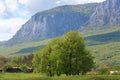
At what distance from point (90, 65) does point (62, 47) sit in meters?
10.8

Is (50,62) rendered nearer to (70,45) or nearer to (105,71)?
(70,45)

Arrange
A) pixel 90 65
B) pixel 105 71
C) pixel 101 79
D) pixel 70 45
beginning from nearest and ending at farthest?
1. pixel 101 79
2. pixel 70 45
3. pixel 90 65
4. pixel 105 71

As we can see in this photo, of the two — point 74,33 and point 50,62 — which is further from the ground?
point 74,33

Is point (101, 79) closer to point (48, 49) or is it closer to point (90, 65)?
point (90, 65)

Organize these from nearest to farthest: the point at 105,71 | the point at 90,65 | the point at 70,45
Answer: the point at 70,45 < the point at 90,65 < the point at 105,71

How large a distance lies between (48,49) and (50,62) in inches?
164

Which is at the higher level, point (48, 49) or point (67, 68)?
point (48, 49)

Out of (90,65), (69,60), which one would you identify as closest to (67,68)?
(69,60)

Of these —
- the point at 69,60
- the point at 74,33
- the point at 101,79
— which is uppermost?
the point at 74,33

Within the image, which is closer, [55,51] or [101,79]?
[101,79]

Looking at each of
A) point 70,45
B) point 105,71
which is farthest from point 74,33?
point 105,71

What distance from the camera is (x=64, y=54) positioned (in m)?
85.1

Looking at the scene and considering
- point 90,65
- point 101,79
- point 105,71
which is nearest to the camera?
point 101,79

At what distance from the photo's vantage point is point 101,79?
2442 inches
